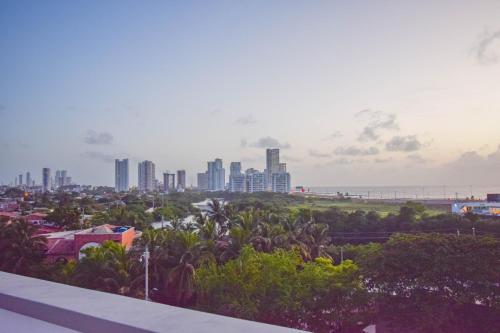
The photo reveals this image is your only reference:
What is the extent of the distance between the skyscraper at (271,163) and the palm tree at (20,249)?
7696cm

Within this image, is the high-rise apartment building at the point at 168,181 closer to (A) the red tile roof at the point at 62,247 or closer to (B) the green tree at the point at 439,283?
(A) the red tile roof at the point at 62,247

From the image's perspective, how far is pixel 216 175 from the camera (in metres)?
112

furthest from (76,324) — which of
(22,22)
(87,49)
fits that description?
(87,49)

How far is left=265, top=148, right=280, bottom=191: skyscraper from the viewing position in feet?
305

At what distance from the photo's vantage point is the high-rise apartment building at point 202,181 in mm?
117650

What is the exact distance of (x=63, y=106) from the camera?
467 inches

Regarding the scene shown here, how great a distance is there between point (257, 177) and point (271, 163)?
16.5ft

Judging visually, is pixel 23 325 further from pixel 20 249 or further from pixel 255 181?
pixel 255 181

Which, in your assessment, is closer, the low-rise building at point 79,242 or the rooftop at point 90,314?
the rooftop at point 90,314

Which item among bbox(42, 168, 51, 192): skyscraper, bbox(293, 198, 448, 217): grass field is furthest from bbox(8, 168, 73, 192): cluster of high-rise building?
bbox(293, 198, 448, 217): grass field

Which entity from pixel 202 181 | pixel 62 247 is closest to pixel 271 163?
pixel 202 181

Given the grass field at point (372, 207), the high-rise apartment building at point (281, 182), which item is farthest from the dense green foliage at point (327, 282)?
A: the high-rise apartment building at point (281, 182)

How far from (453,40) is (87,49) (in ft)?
35.5

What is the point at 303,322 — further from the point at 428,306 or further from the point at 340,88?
the point at 340,88
